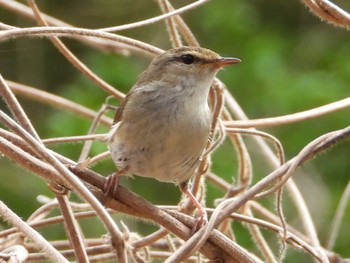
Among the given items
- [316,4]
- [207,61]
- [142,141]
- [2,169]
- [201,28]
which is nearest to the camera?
[316,4]

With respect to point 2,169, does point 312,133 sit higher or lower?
higher

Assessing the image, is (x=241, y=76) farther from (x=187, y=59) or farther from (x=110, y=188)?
→ (x=110, y=188)

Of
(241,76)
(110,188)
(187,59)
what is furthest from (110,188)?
(241,76)

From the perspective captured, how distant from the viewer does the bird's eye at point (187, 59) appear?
96.6 inches

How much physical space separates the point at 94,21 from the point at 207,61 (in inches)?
193

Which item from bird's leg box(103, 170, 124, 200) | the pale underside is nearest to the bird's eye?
the pale underside

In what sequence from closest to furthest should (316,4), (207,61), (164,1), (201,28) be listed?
(316,4) < (164,1) < (207,61) < (201,28)

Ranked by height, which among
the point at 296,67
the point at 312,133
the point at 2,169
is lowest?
the point at 2,169

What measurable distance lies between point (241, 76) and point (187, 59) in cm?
381

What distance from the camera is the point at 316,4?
1.60 m

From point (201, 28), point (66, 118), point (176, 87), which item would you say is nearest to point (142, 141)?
point (176, 87)

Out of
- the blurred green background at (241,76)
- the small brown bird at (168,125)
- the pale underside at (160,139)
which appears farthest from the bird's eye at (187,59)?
the blurred green background at (241,76)

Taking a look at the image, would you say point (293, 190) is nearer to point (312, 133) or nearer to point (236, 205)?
point (236, 205)

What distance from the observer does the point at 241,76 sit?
246 inches
